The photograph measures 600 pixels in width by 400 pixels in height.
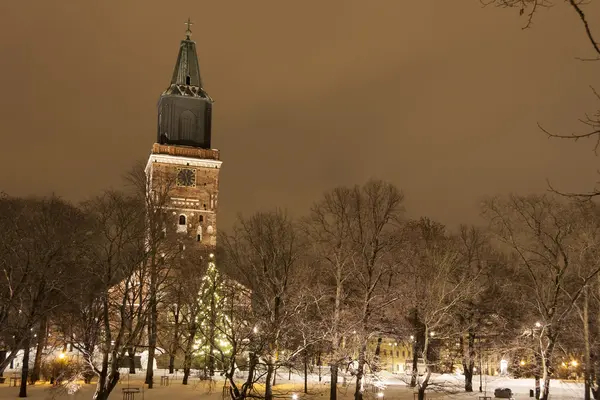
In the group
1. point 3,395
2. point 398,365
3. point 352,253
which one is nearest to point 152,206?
point 352,253

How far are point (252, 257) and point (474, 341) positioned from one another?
1956 centimetres

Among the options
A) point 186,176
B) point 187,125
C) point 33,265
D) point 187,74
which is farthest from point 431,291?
point 187,74

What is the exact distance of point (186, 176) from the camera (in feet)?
267

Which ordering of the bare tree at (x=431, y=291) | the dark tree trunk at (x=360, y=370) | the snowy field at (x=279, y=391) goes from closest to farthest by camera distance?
the dark tree trunk at (x=360, y=370), the bare tree at (x=431, y=291), the snowy field at (x=279, y=391)

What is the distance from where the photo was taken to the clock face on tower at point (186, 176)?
80.9 m

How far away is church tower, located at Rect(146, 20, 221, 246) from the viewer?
79.5 meters

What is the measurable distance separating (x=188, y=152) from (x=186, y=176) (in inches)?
124

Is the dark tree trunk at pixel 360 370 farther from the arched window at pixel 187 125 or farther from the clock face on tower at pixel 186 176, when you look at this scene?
the arched window at pixel 187 125

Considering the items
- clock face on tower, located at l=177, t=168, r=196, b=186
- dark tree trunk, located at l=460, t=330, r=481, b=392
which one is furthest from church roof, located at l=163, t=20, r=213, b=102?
dark tree trunk, located at l=460, t=330, r=481, b=392

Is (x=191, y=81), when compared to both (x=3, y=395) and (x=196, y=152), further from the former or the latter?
(x=3, y=395)

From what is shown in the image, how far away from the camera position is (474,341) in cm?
4350

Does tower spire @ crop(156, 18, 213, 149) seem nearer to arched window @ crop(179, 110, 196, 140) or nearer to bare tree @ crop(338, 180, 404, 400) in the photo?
arched window @ crop(179, 110, 196, 140)

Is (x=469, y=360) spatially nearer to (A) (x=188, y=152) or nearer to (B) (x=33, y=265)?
(B) (x=33, y=265)

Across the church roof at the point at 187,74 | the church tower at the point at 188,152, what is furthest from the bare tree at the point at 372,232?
the church roof at the point at 187,74
